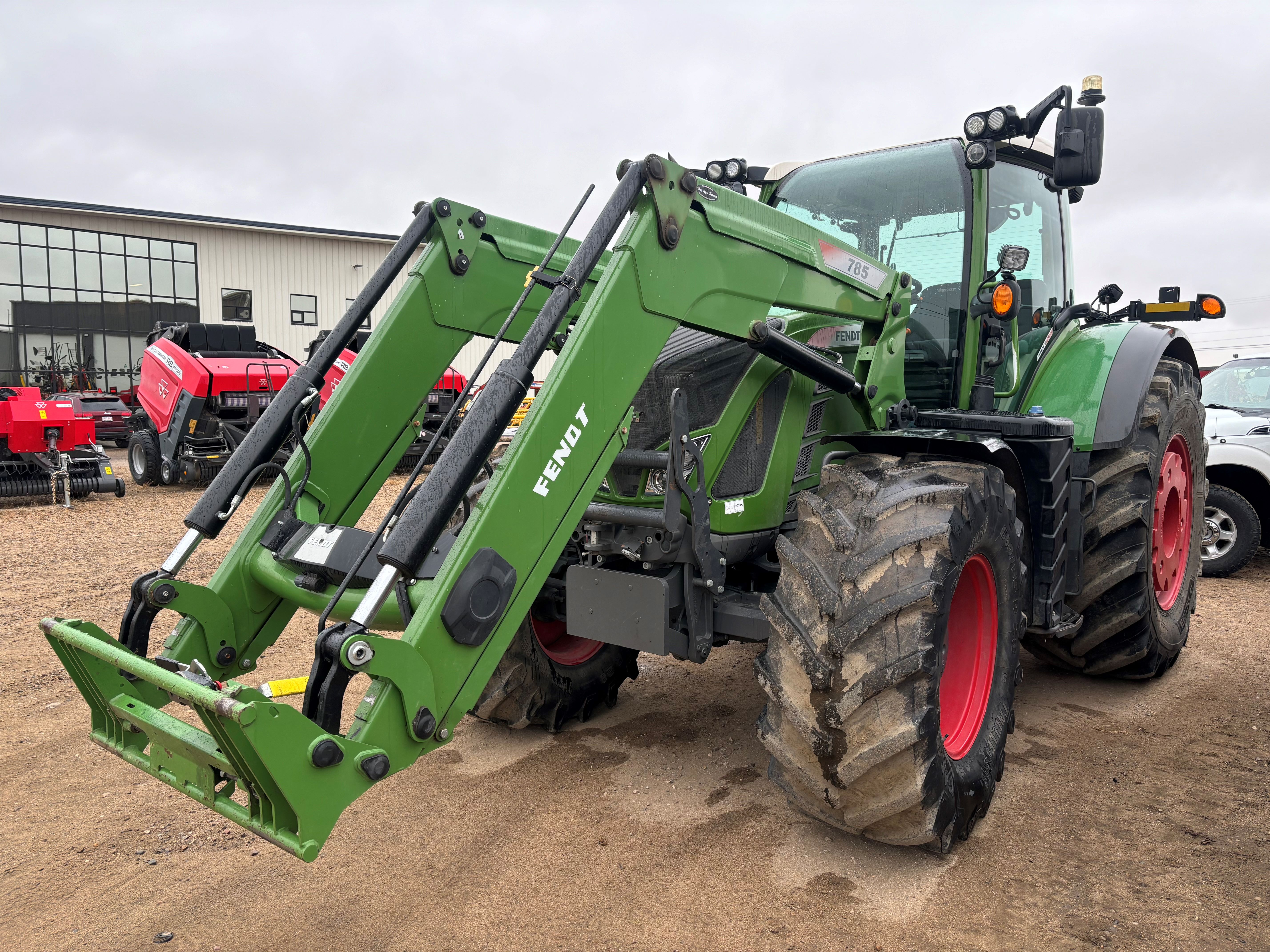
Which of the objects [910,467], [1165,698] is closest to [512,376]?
[910,467]

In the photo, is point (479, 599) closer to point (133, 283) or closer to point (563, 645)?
point (563, 645)

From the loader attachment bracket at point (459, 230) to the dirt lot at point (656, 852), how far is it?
2139 millimetres

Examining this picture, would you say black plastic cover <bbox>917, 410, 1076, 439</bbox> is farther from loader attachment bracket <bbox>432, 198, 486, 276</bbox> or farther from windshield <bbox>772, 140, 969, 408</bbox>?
loader attachment bracket <bbox>432, 198, 486, 276</bbox>

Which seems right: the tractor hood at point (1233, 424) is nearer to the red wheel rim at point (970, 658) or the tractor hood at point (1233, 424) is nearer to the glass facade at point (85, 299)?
the red wheel rim at point (970, 658)

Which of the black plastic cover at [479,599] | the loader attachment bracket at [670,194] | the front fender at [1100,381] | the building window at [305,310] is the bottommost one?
the black plastic cover at [479,599]

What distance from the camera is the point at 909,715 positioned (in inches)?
112

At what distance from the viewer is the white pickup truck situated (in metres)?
7.33

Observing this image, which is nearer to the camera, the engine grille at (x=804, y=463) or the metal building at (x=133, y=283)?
the engine grille at (x=804, y=463)

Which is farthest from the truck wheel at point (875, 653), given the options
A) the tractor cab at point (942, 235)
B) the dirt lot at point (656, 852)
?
the tractor cab at point (942, 235)

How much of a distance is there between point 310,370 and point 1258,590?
725cm

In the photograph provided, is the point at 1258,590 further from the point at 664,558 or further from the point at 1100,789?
the point at 664,558

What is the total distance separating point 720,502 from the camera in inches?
137

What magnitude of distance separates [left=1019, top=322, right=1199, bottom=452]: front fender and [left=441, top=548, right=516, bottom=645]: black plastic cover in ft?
9.71

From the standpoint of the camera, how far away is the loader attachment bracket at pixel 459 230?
137 inches
